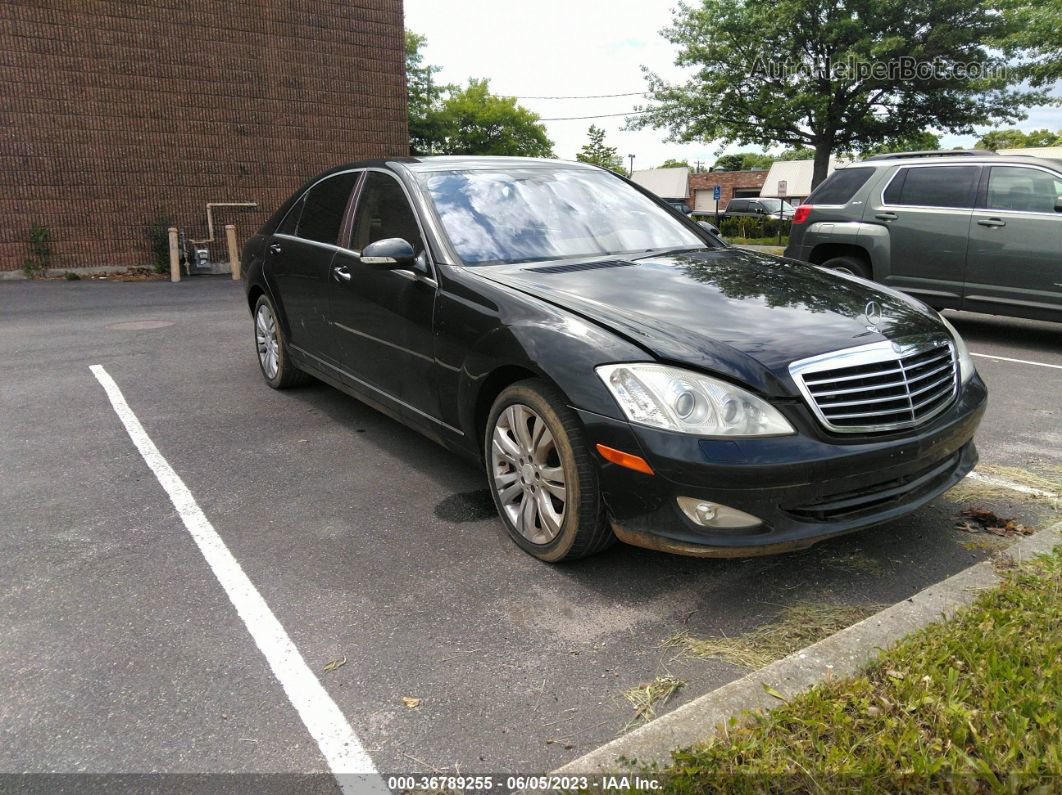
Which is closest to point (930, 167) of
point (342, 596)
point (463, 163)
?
point (463, 163)

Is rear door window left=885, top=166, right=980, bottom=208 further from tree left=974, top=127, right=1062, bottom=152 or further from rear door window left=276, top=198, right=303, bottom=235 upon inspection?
tree left=974, top=127, right=1062, bottom=152

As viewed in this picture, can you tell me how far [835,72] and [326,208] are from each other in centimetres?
1990

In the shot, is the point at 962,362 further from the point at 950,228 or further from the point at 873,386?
the point at 950,228

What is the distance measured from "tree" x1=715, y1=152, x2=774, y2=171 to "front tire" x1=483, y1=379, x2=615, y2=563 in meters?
99.4

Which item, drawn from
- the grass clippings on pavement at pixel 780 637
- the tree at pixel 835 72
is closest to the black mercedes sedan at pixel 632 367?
the grass clippings on pavement at pixel 780 637

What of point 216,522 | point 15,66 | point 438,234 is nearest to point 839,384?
point 438,234

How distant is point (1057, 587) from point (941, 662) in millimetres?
731

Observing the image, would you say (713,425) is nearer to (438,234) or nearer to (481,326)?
(481,326)

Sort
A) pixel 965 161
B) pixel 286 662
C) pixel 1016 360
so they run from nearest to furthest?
pixel 286 662 → pixel 1016 360 → pixel 965 161

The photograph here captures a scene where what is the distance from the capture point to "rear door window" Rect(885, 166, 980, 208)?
312 inches

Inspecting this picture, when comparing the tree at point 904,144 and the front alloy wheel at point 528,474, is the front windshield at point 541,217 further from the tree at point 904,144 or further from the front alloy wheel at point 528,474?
the tree at point 904,144

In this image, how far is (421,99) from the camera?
5509cm

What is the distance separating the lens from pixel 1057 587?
2762 mm

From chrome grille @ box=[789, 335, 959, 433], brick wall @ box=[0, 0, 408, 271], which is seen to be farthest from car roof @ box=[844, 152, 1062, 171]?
brick wall @ box=[0, 0, 408, 271]
